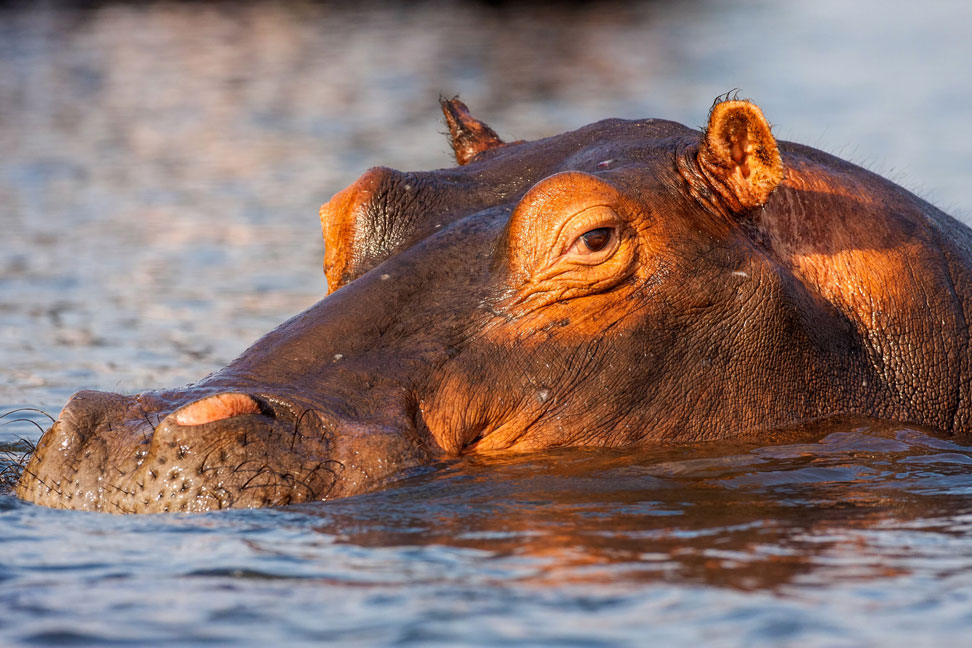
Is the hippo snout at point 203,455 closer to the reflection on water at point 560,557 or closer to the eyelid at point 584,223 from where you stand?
the reflection on water at point 560,557

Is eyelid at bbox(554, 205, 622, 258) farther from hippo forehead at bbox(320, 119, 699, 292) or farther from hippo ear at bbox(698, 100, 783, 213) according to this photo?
hippo ear at bbox(698, 100, 783, 213)

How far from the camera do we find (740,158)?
6.30 metres

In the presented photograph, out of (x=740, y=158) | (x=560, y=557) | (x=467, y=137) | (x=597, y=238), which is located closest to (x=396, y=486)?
(x=560, y=557)

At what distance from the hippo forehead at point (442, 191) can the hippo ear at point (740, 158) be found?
238 mm

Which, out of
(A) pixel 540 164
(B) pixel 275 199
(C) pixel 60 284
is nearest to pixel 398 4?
(B) pixel 275 199

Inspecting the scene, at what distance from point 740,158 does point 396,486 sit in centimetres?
215

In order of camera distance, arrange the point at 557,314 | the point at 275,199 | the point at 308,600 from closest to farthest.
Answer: the point at 308,600, the point at 557,314, the point at 275,199

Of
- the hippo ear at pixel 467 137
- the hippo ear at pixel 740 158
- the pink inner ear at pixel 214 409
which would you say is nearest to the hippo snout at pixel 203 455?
the pink inner ear at pixel 214 409

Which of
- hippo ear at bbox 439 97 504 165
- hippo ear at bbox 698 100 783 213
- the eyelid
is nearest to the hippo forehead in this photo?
hippo ear at bbox 698 100 783 213

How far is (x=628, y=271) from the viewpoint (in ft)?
20.0

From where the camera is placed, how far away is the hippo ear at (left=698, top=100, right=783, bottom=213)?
6160 mm

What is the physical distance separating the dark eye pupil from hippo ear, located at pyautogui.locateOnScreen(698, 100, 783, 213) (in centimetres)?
59

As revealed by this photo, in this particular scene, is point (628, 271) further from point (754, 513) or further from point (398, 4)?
point (398, 4)

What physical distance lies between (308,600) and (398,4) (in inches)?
2085
